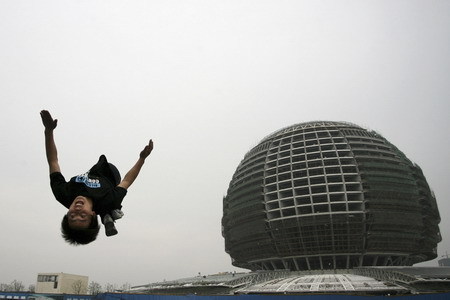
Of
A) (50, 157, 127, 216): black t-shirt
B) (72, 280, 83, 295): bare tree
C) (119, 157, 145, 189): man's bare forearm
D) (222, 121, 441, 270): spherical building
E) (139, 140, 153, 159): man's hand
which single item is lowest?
(72, 280, 83, 295): bare tree

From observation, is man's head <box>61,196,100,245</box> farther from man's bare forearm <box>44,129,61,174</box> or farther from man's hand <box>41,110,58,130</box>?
man's hand <box>41,110,58,130</box>

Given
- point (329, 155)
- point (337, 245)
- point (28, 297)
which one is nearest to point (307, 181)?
point (329, 155)

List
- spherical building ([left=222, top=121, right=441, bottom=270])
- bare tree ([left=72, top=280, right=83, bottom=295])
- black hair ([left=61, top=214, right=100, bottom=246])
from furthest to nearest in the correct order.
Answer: bare tree ([left=72, top=280, right=83, bottom=295])
spherical building ([left=222, top=121, right=441, bottom=270])
black hair ([left=61, top=214, right=100, bottom=246])

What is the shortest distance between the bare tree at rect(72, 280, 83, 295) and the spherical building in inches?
2012

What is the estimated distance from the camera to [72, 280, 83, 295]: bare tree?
105 meters

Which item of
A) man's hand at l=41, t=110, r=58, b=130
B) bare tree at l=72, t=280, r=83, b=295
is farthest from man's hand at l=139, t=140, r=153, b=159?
bare tree at l=72, t=280, r=83, b=295

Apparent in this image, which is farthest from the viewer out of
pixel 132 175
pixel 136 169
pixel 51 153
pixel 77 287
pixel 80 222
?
pixel 77 287

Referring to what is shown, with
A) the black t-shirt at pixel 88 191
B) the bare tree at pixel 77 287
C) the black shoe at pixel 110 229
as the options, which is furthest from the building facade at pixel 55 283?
the black shoe at pixel 110 229

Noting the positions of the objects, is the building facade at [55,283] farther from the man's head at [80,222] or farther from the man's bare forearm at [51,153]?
the man's head at [80,222]

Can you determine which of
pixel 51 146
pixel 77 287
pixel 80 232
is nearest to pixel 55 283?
pixel 77 287

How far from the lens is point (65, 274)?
102312mm

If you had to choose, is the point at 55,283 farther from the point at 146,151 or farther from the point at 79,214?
the point at 79,214

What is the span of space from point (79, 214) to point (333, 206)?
83.8 meters

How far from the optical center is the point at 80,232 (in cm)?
448
